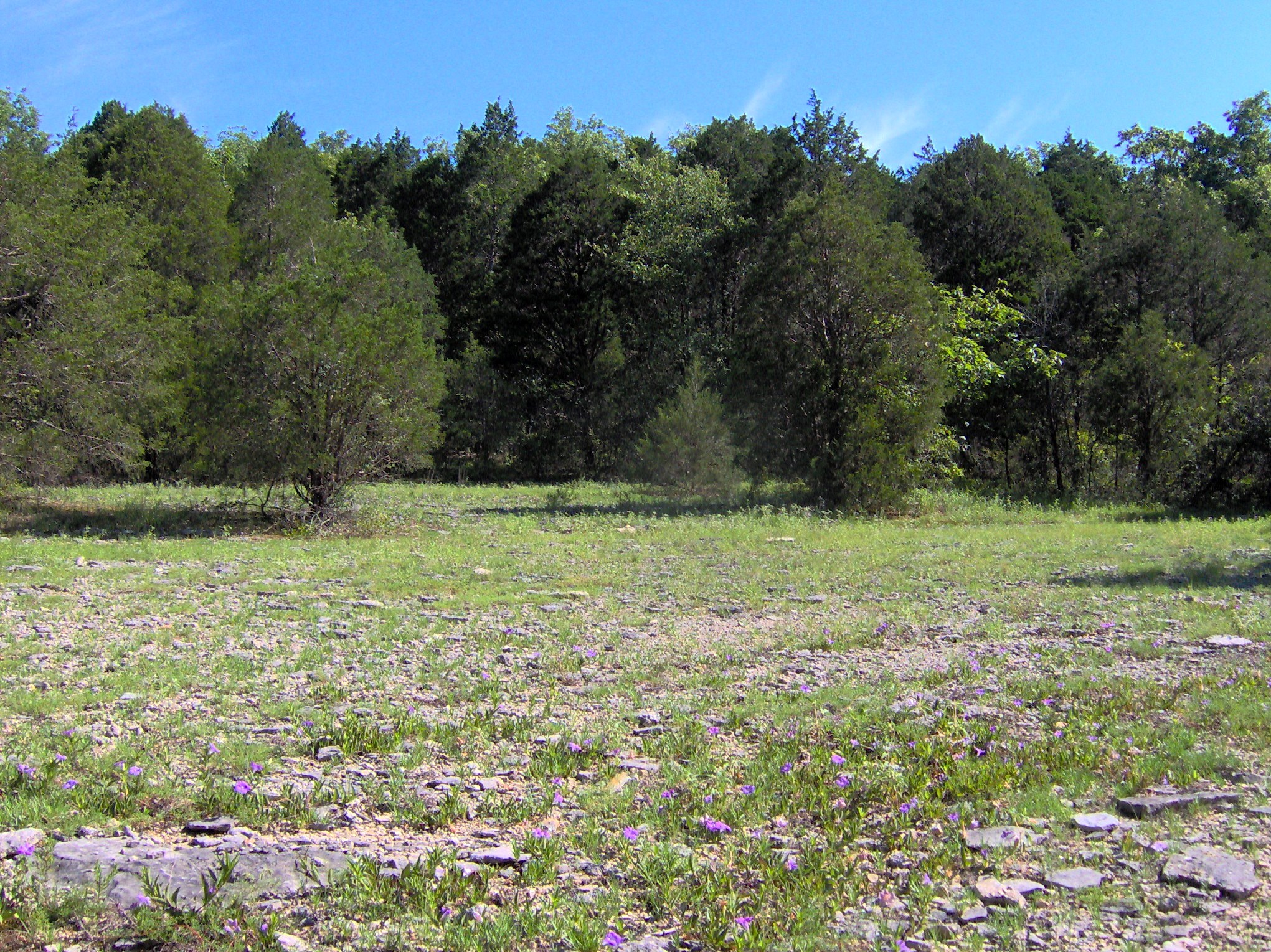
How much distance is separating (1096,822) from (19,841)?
4.76 meters

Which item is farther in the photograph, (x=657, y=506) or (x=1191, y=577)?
(x=657, y=506)

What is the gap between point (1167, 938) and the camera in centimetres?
352

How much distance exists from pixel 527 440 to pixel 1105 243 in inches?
889

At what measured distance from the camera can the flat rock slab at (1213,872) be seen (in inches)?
151

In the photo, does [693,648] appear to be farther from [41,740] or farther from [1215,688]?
[41,740]

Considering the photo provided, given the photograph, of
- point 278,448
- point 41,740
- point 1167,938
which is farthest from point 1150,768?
point 278,448

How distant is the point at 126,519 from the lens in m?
18.0

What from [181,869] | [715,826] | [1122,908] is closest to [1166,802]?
[1122,908]

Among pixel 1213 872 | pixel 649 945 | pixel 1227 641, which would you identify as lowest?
pixel 649 945

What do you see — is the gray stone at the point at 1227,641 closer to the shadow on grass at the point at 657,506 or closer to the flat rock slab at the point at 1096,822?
the flat rock slab at the point at 1096,822

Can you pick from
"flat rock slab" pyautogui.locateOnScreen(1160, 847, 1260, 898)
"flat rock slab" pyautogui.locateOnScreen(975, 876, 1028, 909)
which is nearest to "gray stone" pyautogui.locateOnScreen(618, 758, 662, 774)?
"flat rock slab" pyautogui.locateOnScreen(975, 876, 1028, 909)

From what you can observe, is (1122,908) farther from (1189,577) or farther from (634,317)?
(634,317)

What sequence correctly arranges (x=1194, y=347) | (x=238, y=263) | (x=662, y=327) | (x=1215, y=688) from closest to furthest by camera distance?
(x=1215, y=688) < (x=1194, y=347) < (x=238, y=263) < (x=662, y=327)

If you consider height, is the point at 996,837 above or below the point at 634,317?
below
